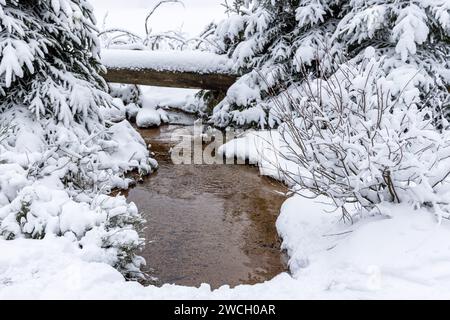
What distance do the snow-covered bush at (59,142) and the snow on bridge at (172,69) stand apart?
2886mm

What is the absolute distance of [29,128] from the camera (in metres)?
5.93

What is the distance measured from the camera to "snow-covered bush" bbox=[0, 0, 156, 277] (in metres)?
3.82

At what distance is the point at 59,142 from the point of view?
16.4ft

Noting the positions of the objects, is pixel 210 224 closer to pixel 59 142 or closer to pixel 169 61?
pixel 59 142

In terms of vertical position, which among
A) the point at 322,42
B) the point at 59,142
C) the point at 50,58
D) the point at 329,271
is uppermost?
Result: the point at 322,42

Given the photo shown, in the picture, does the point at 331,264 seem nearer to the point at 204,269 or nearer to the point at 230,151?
the point at 204,269

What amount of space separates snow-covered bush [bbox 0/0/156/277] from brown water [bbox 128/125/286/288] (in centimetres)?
60

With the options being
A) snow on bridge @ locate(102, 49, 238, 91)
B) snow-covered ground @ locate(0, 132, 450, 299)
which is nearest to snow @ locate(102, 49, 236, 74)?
snow on bridge @ locate(102, 49, 238, 91)

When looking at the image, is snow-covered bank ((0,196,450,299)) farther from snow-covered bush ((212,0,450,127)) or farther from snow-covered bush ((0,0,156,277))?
snow-covered bush ((212,0,450,127))

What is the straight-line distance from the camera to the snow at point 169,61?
32.8ft

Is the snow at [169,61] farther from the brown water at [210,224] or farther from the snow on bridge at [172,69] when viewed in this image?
the brown water at [210,224]

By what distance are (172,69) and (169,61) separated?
216 millimetres

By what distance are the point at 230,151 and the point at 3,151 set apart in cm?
457

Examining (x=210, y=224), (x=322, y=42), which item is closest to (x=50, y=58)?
(x=210, y=224)
